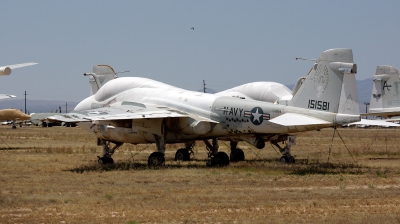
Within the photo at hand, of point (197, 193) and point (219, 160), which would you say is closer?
point (197, 193)

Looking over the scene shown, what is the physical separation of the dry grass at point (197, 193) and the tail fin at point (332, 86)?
2.28 meters

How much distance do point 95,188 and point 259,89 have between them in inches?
535

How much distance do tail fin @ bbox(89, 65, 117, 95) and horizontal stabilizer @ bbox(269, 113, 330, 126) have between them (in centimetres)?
1280

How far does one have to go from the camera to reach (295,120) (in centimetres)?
2353

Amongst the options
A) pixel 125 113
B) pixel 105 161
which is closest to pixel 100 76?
pixel 105 161

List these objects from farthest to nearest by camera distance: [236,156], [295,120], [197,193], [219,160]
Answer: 1. [236,156]
2. [219,160]
3. [295,120]
4. [197,193]

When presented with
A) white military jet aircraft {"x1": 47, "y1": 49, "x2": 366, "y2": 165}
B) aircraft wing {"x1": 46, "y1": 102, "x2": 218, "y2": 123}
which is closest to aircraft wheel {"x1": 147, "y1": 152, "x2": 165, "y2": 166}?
white military jet aircraft {"x1": 47, "y1": 49, "x2": 366, "y2": 165}

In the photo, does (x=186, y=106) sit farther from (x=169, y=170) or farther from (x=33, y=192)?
(x=33, y=192)

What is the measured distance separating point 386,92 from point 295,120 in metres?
19.4

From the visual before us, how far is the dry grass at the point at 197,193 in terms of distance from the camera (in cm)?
1415

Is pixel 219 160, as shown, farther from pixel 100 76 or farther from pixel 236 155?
pixel 100 76

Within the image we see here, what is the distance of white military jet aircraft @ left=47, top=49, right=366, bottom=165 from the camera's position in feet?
76.8

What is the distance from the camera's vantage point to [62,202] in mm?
16016

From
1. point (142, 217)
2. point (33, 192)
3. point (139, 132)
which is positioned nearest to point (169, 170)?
point (139, 132)
